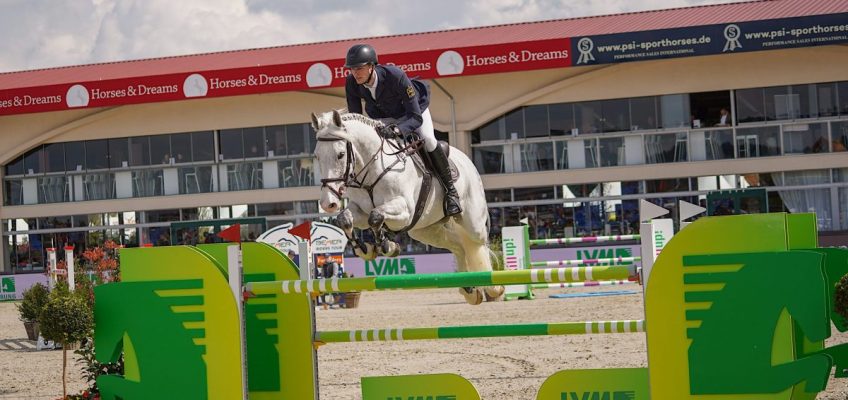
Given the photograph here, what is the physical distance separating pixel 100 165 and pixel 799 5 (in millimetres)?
16685

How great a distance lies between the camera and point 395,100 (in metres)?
6.59

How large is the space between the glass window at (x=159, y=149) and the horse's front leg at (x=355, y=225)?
19.1m

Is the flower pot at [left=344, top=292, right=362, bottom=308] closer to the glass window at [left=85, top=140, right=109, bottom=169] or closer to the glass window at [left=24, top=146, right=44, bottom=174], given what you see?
the glass window at [left=85, top=140, right=109, bottom=169]

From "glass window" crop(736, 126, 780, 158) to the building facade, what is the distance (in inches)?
1.2

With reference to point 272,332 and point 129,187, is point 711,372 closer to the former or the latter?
point 272,332

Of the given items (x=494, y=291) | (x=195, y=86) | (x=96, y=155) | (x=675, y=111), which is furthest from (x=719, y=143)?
(x=494, y=291)

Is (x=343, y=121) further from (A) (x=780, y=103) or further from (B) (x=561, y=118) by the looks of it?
(A) (x=780, y=103)

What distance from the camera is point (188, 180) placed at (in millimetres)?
24344

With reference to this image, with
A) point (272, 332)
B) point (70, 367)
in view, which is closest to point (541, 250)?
point (70, 367)

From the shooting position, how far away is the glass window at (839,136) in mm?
21047

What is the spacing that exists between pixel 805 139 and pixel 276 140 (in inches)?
461

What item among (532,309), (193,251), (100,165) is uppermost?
(100,165)

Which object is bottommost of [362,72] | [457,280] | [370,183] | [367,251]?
[457,280]

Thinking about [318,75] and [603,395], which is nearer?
[603,395]
